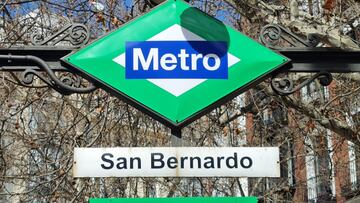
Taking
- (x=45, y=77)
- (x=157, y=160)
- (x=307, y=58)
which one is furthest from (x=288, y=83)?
(x=45, y=77)

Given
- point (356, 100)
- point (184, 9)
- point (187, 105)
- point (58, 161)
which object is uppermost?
point (356, 100)

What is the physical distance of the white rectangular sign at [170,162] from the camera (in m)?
3.38

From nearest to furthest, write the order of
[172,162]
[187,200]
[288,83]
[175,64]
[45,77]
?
[187,200], [172,162], [175,64], [45,77], [288,83]

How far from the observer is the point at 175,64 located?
11.8 feet

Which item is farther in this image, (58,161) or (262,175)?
(58,161)

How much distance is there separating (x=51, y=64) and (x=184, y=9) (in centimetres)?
76

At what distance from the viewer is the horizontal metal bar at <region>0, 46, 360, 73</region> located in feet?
12.1

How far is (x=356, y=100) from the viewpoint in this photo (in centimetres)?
1245

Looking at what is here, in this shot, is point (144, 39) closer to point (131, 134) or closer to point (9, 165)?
point (131, 134)

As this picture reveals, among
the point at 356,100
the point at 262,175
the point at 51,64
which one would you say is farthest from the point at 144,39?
the point at 356,100

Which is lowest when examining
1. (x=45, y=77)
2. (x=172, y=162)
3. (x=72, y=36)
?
(x=172, y=162)

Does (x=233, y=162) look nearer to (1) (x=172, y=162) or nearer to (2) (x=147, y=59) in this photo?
(1) (x=172, y=162)

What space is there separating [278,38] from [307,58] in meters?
0.21

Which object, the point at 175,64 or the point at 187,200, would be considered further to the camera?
the point at 175,64
